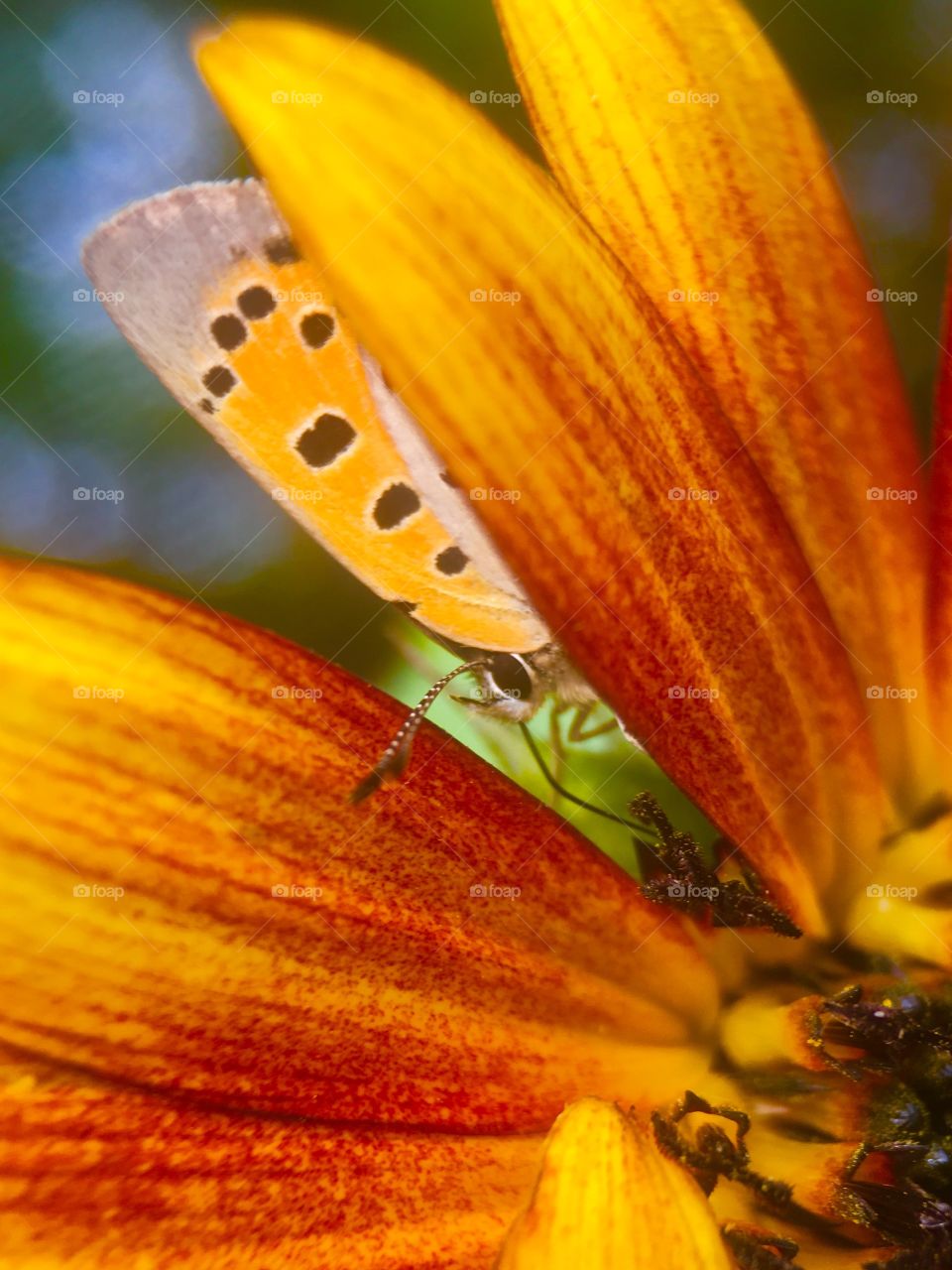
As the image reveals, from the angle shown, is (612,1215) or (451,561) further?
(451,561)

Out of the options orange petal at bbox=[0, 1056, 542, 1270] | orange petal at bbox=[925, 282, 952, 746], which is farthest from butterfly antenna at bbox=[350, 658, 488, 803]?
orange petal at bbox=[925, 282, 952, 746]

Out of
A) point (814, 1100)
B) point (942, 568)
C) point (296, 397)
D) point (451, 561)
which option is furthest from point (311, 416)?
point (814, 1100)

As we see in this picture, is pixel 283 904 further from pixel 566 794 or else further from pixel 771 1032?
pixel 771 1032

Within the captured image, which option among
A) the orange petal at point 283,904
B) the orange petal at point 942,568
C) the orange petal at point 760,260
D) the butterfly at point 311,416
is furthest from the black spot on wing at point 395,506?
the orange petal at point 942,568

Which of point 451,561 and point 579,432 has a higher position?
point 579,432

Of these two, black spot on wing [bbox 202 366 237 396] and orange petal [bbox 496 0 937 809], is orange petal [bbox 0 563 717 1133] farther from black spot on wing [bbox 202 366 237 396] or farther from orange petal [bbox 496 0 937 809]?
orange petal [bbox 496 0 937 809]

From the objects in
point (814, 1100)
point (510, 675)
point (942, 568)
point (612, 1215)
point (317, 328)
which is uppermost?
point (942, 568)
